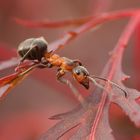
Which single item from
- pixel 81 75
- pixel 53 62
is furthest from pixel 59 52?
pixel 81 75

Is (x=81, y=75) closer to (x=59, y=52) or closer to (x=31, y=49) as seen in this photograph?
(x=31, y=49)

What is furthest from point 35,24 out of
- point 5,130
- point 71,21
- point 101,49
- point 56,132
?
point 101,49

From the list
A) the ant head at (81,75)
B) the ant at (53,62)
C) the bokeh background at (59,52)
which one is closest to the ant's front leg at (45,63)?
the ant at (53,62)

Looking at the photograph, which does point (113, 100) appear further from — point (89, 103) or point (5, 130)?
point (5, 130)

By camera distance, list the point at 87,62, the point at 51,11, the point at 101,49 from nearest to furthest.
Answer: the point at 87,62 < the point at 101,49 < the point at 51,11

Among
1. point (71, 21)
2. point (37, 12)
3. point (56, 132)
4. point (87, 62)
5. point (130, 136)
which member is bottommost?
point (56, 132)

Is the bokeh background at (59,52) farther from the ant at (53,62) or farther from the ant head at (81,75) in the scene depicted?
the ant head at (81,75)
